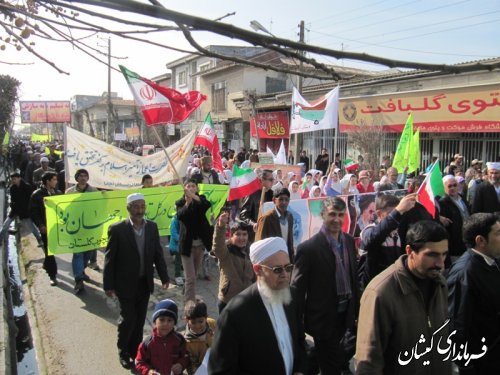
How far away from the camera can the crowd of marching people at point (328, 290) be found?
7.84 ft

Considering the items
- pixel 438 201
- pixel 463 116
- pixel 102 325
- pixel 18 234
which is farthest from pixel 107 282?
pixel 463 116

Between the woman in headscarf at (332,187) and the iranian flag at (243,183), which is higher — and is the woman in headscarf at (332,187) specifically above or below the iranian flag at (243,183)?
below

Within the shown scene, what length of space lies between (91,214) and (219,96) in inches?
1048

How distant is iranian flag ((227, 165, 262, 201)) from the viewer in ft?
22.6

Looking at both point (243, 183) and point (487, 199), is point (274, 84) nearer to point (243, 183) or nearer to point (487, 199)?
point (243, 183)

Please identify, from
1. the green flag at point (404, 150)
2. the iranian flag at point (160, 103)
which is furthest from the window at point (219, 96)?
the iranian flag at point (160, 103)

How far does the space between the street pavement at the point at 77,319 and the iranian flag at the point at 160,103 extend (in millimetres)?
2434

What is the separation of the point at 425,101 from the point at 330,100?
6720mm

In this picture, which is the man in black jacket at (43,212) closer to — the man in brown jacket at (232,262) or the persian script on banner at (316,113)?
the man in brown jacket at (232,262)

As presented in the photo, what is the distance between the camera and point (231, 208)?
848cm

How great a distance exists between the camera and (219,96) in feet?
106

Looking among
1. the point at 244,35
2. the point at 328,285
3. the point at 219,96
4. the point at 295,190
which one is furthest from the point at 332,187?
the point at 219,96

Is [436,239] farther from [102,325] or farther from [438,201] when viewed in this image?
[102,325]

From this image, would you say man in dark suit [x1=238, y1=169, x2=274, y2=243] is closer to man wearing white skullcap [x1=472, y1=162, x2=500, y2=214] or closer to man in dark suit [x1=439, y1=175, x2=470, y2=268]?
man in dark suit [x1=439, y1=175, x2=470, y2=268]
